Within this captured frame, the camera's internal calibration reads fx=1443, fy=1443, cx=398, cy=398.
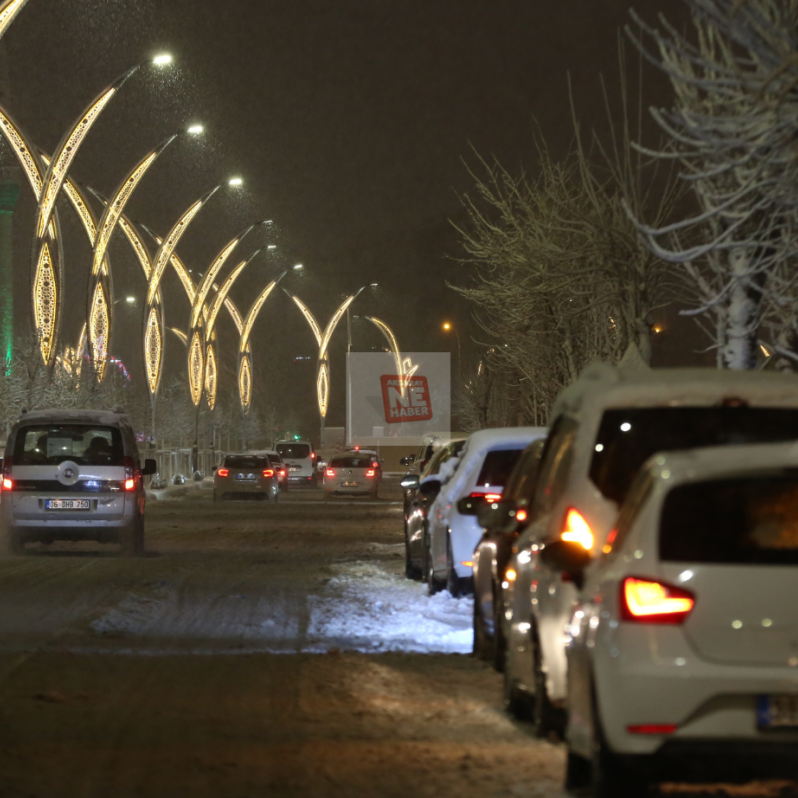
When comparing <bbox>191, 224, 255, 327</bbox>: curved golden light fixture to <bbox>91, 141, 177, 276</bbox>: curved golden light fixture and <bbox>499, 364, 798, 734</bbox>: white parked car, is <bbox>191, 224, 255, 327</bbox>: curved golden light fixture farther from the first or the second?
<bbox>499, 364, 798, 734</bbox>: white parked car

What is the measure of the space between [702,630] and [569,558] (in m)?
1.04

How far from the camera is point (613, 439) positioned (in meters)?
7.16

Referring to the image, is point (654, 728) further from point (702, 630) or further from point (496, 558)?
point (496, 558)

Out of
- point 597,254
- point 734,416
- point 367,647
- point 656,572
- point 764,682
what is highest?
point 597,254

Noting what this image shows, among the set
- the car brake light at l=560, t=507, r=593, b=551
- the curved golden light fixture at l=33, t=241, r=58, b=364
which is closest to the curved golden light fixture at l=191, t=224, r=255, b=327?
the curved golden light fixture at l=33, t=241, r=58, b=364

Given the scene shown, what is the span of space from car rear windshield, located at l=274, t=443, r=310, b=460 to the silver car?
3605 centimetres

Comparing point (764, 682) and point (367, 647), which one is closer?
point (764, 682)

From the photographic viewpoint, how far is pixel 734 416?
733 centimetres

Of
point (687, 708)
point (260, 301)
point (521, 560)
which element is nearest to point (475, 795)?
point (687, 708)

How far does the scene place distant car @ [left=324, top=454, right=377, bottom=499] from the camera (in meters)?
45.1

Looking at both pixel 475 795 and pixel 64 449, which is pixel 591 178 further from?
pixel 475 795

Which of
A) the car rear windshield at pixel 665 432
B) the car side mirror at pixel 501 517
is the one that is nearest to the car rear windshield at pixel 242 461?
the car side mirror at pixel 501 517

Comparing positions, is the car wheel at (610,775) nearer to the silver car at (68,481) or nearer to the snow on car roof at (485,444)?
the snow on car roof at (485,444)

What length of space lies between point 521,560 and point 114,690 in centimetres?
290
